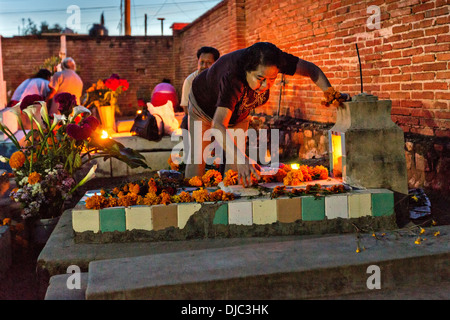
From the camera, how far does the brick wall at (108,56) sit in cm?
1888

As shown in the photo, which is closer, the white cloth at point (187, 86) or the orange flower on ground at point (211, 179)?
the orange flower on ground at point (211, 179)

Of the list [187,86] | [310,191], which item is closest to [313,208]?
[310,191]

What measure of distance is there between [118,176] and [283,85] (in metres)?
3.22

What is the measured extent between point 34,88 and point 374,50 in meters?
5.44

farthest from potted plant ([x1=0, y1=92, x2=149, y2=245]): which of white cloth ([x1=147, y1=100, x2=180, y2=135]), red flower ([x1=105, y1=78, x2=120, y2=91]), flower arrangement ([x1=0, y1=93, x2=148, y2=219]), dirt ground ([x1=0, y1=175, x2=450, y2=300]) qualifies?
red flower ([x1=105, y1=78, x2=120, y2=91])

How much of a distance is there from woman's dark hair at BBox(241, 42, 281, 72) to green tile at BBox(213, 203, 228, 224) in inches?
35.0

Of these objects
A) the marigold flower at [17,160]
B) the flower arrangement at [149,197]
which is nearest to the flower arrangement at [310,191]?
the flower arrangement at [149,197]

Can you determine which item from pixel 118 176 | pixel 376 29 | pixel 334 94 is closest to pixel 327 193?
pixel 334 94

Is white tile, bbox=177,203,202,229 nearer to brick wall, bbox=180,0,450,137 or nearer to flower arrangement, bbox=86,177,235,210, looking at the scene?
flower arrangement, bbox=86,177,235,210

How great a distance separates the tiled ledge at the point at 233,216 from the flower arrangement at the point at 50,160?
795 millimetres

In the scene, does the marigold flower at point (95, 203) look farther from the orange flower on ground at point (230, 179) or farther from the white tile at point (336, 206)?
the white tile at point (336, 206)

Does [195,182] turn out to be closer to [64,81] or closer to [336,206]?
[336,206]

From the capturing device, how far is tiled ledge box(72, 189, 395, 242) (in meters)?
3.06

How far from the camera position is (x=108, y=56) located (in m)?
19.1
